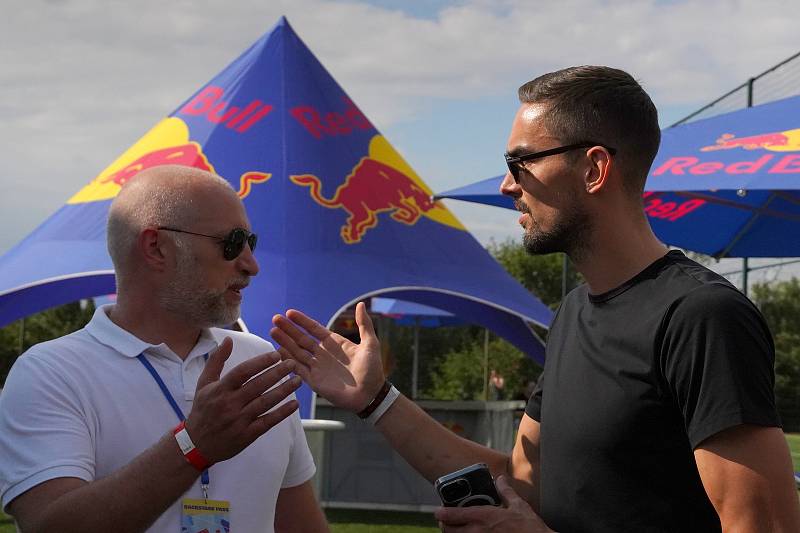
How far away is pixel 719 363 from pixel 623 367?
0.27 meters

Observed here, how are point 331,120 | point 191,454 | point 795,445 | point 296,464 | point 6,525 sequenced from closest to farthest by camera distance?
1. point 191,454
2. point 296,464
3. point 6,525
4. point 331,120
5. point 795,445

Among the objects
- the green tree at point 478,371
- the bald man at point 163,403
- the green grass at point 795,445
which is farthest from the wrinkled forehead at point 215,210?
the green tree at point 478,371

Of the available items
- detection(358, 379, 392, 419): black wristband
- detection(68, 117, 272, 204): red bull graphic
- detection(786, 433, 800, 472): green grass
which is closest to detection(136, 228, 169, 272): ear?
detection(358, 379, 392, 419): black wristband

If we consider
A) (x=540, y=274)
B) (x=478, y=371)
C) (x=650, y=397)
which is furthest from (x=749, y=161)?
(x=540, y=274)

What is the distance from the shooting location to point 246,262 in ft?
9.86

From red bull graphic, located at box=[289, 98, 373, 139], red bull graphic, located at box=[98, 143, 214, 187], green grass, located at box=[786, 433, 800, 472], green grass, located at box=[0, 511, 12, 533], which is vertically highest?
red bull graphic, located at box=[289, 98, 373, 139]

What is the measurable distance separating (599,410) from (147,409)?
1177 millimetres

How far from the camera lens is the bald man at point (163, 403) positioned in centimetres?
238

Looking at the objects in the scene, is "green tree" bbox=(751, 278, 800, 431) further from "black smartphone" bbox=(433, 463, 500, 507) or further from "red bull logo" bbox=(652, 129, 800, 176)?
"black smartphone" bbox=(433, 463, 500, 507)

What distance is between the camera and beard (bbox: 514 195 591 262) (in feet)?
8.03

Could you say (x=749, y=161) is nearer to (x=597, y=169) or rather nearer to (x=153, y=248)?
(x=597, y=169)

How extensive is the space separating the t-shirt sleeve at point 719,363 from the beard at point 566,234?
424 millimetres

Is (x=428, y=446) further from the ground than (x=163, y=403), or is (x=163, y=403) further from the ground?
(x=163, y=403)

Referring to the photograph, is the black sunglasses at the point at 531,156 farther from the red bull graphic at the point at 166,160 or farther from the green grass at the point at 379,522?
the red bull graphic at the point at 166,160
